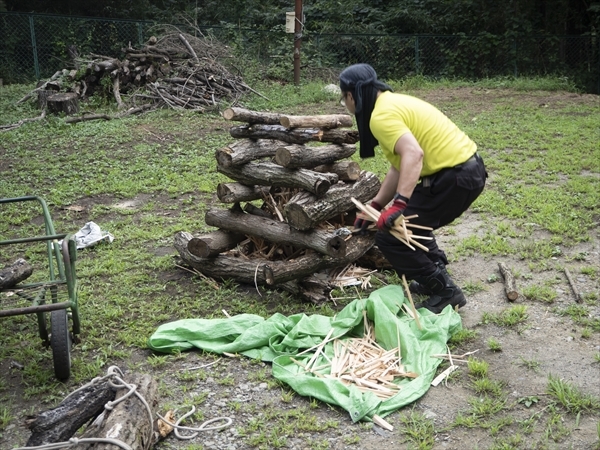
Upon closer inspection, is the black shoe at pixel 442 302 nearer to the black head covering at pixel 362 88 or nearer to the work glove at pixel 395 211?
the work glove at pixel 395 211

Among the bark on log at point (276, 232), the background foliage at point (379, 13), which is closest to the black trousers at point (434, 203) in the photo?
the bark on log at point (276, 232)

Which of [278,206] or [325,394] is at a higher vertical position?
[278,206]

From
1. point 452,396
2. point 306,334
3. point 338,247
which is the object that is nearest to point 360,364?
point 306,334

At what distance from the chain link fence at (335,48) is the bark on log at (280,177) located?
12752 mm

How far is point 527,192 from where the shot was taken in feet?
26.9

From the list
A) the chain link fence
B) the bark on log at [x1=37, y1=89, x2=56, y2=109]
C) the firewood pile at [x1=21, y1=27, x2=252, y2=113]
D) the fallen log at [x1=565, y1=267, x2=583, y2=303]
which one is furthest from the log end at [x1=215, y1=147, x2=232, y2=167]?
the chain link fence

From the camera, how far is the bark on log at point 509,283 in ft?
18.3

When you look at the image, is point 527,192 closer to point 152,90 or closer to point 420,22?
point 152,90

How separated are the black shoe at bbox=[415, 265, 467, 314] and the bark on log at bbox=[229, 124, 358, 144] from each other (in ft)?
4.63

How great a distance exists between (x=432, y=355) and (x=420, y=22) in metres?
17.8

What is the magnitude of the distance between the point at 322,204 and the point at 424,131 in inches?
41.4

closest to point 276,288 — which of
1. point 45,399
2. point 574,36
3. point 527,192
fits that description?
point 45,399

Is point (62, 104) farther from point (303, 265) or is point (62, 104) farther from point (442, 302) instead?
point (442, 302)

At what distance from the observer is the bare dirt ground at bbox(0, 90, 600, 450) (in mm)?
3822
